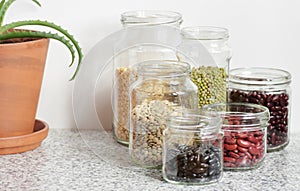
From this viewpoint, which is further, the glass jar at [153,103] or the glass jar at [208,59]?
the glass jar at [208,59]

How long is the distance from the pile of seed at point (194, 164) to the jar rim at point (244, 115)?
0.35 feet

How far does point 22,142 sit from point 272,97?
594 mm

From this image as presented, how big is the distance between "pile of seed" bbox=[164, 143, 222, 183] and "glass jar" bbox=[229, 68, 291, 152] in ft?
0.83

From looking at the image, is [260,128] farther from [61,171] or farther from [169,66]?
[61,171]

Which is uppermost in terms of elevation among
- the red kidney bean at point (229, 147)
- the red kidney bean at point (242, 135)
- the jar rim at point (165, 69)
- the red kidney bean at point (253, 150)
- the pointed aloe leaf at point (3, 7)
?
the pointed aloe leaf at point (3, 7)

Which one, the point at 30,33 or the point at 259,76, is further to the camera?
the point at 259,76

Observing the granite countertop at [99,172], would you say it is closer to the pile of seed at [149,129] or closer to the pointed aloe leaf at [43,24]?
the pile of seed at [149,129]

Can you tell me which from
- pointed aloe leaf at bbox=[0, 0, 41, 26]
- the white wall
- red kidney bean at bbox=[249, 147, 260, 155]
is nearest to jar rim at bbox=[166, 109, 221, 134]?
red kidney bean at bbox=[249, 147, 260, 155]

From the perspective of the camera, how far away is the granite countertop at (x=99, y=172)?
137cm

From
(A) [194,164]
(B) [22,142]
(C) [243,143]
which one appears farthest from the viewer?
(B) [22,142]

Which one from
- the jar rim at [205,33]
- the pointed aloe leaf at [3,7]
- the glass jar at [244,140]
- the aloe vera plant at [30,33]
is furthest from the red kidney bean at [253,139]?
the pointed aloe leaf at [3,7]

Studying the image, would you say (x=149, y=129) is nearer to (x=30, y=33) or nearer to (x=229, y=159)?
(x=229, y=159)

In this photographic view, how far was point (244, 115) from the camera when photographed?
1.46 meters

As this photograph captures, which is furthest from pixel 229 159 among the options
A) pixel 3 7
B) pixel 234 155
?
pixel 3 7
